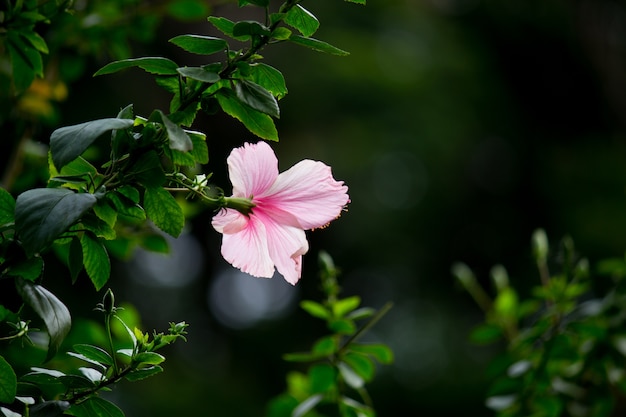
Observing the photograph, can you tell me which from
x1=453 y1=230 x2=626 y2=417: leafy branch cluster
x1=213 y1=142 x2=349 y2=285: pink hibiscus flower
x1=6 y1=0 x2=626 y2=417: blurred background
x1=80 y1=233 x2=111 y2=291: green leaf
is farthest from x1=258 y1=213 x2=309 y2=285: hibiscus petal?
x1=6 y1=0 x2=626 y2=417: blurred background

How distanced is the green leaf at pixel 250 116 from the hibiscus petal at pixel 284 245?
0.05 meters

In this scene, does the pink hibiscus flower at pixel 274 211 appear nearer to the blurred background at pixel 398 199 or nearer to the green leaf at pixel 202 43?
the green leaf at pixel 202 43

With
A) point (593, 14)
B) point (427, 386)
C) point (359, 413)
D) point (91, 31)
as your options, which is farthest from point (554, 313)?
point (593, 14)

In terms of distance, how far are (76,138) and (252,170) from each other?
0.13 meters

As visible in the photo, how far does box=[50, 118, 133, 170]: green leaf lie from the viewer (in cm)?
39

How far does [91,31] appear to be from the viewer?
99cm

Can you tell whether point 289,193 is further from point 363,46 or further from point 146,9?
point 363,46

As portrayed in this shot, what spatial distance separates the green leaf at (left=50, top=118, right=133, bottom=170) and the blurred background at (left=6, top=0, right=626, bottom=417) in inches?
105

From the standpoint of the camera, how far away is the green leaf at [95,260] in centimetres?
48

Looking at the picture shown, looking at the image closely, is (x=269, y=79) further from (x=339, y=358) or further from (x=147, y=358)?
(x=339, y=358)

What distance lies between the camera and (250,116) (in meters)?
0.48

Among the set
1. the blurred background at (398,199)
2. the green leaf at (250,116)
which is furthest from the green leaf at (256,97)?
the blurred background at (398,199)

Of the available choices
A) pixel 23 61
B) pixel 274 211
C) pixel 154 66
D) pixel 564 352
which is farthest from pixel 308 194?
pixel 564 352

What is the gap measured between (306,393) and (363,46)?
3174 mm
